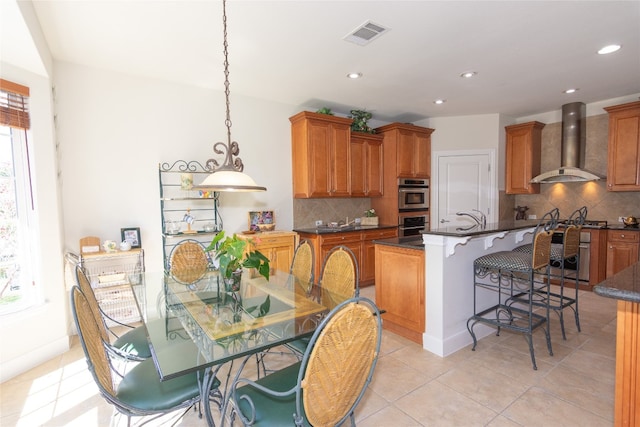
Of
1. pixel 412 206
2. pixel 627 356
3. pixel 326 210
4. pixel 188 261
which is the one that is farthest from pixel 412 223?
pixel 627 356

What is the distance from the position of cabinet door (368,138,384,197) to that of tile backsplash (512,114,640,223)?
2.15 meters

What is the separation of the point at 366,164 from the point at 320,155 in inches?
38.2

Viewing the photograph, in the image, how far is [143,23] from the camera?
2.50 meters

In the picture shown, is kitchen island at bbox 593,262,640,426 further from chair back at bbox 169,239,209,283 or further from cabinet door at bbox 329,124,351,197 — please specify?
cabinet door at bbox 329,124,351,197

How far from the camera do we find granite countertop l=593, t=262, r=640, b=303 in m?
1.24

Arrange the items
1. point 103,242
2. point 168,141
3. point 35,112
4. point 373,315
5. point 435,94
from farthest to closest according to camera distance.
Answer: point 435,94 → point 168,141 → point 103,242 → point 35,112 → point 373,315

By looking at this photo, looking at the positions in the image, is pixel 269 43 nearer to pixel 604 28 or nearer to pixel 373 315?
pixel 373 315

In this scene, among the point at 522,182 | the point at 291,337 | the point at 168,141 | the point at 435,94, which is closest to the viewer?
the point at 291,337

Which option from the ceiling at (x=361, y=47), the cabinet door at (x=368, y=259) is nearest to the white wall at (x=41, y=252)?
the ceiling at (x=361, y=47)

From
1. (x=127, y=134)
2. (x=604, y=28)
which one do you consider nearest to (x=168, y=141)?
(x=127, y=134)

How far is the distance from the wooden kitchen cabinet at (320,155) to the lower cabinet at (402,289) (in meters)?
1.67

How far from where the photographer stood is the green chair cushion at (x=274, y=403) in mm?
1328

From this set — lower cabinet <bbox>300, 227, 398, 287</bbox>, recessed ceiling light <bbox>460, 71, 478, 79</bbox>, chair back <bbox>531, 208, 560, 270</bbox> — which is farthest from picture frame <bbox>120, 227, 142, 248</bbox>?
recessed ceiling light <bbox>460, 71, 478, 79</bbox>

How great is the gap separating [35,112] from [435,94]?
4.37 meters
